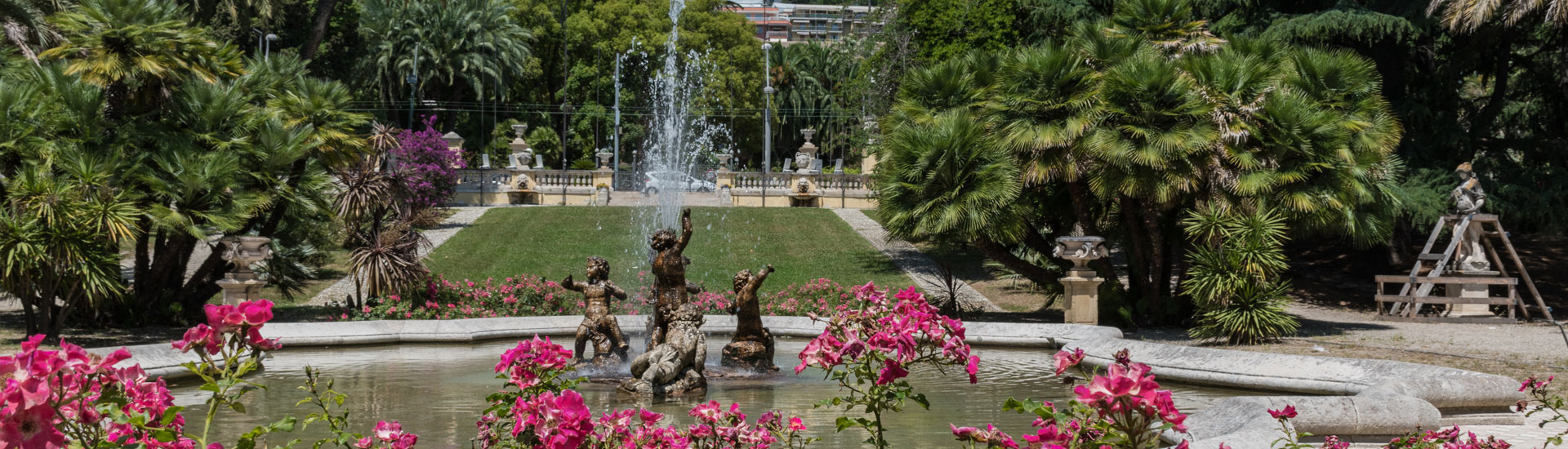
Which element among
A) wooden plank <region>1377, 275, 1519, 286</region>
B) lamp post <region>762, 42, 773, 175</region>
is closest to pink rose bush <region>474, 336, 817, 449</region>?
wooden plank <region>1377, 275, 1519, 286</region>

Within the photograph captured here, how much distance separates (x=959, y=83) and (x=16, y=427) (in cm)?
1593

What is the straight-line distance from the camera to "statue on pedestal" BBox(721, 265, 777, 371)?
10.8 meters

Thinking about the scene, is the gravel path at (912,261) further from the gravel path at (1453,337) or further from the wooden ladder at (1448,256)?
the wooden ladder at (1448,256)

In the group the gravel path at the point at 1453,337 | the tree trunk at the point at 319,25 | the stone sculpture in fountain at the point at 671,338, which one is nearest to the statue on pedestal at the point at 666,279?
the stone sculpture in fountain at the point at 671,338

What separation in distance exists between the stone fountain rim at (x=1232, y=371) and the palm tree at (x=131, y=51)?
313 cm

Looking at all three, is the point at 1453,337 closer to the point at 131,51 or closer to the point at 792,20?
the point at 131,51

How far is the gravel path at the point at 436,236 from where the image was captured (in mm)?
20089

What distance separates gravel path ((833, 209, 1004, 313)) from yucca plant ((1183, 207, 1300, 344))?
4175 mm

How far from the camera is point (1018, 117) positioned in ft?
53.4

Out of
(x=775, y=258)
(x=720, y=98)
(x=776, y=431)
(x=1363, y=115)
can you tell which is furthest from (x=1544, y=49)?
(x=720, y=98)

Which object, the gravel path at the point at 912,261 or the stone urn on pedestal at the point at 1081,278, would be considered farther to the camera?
the gravel path at the point at 912,261

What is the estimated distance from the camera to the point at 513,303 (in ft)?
54.5

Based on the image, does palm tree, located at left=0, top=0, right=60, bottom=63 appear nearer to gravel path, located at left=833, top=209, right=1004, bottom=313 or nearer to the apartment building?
gravel path, located at left=833, top=209, right=1004, bottom=313

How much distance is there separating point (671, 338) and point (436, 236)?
20.1 m
